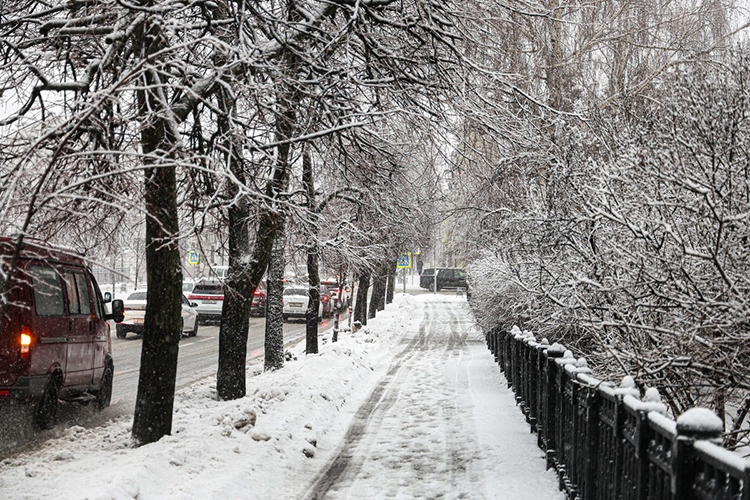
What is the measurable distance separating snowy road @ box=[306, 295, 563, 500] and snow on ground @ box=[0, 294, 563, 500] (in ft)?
0.06

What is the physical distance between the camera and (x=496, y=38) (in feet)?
37.8

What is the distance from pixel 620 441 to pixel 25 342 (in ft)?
22.8

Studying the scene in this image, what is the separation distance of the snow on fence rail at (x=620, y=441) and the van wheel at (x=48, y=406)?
598 centimetres

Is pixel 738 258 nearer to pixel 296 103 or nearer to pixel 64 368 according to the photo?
pixel 296 103

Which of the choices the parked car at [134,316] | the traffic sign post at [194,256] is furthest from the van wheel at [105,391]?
the parked car at [134,316]

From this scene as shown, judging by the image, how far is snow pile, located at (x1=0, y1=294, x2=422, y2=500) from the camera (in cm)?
647

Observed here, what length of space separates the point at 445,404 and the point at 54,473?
7.09 metres

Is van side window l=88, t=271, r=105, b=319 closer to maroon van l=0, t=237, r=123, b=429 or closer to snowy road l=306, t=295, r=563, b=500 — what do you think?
maroon van l=0, t=237, r=123, b=429

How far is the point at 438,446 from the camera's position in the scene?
9523mm

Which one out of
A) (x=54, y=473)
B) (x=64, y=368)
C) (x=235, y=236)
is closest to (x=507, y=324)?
(x=235, y=236)

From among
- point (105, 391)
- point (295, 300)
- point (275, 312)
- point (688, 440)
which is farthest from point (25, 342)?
point (295, 300)

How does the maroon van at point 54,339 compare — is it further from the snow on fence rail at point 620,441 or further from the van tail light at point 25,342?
the snow on fence rail at point 620,441

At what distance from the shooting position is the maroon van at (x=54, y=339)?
349 inches

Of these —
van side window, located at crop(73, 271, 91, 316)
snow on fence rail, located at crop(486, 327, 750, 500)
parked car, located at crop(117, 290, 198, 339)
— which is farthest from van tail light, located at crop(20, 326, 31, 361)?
parked car, located at crop(117, 290, 198, 339)
